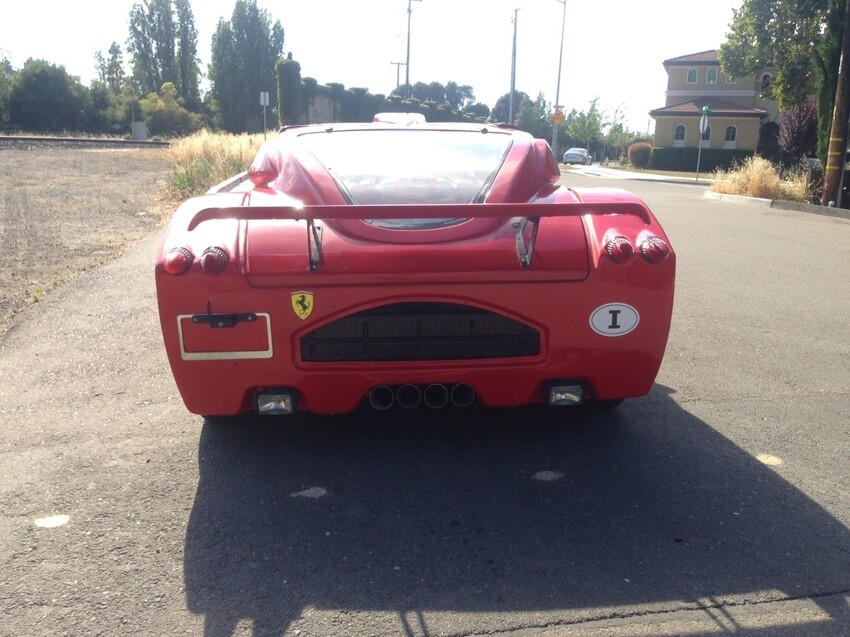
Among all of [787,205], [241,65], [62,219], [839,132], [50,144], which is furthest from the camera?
[241,65]

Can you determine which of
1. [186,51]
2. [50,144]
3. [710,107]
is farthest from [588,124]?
[186,51]

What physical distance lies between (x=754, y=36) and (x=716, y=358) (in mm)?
30346

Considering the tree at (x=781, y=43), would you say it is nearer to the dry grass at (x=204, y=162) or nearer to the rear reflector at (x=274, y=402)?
the dry grass at (x=204, y=162)

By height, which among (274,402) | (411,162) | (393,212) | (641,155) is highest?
(411,162)

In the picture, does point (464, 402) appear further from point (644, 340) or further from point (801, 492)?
point (801, 492)

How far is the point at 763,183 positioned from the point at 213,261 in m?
20.1

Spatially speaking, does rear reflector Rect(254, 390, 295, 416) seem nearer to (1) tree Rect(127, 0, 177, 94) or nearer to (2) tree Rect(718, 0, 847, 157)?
(2) tree Rect(718, 0, 847, 157)

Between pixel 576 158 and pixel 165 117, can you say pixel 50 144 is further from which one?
pixel 576 158

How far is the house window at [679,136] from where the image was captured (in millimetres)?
58438

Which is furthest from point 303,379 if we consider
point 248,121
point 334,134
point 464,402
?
point 248,121

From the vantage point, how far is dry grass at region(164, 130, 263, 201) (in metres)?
16.3

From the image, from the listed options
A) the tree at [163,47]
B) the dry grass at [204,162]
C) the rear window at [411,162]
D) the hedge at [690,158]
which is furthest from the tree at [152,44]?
the rear window at [411,162]

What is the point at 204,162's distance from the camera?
60.9 ft

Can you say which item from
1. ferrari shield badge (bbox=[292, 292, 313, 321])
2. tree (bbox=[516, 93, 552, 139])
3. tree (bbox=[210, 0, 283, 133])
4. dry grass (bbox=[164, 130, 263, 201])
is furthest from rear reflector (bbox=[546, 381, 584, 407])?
tree (bbox=[210, 0, 283, 133])
